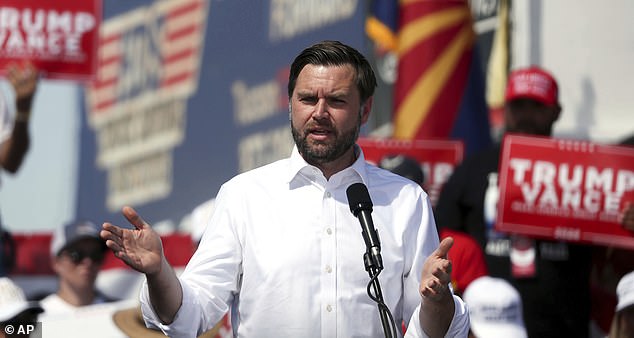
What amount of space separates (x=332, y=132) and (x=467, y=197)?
3.10 meters

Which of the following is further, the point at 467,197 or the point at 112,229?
the point at 467,197

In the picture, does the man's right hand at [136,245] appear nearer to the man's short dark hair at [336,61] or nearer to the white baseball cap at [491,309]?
the man's short dark hair at [336,61]

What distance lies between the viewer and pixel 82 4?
24.3 feet

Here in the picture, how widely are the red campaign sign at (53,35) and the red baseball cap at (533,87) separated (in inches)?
88.9

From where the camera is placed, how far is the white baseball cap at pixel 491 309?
598cm

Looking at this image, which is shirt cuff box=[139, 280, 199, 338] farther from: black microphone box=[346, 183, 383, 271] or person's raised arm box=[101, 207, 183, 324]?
black microphone box=[346, 183, 383, 271]

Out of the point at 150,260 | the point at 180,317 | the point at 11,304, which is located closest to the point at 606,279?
the point at 11,304

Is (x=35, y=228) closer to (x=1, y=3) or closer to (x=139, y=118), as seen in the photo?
(x=139, y=118)

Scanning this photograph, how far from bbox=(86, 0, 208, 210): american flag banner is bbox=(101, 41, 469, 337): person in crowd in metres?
4.50

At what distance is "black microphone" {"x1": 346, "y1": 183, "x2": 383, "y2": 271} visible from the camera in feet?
12.5

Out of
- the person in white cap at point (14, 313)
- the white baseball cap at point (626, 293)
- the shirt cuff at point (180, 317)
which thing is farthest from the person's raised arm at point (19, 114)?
the shirt cuff at point (180, 317)

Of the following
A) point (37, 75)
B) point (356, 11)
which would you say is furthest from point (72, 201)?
point (356, 11)

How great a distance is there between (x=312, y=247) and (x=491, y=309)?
2.19 metres

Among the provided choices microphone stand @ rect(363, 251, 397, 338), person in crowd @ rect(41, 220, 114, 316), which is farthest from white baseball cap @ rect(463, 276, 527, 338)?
microphone stand @ rect(363, 251, 397, 338)
